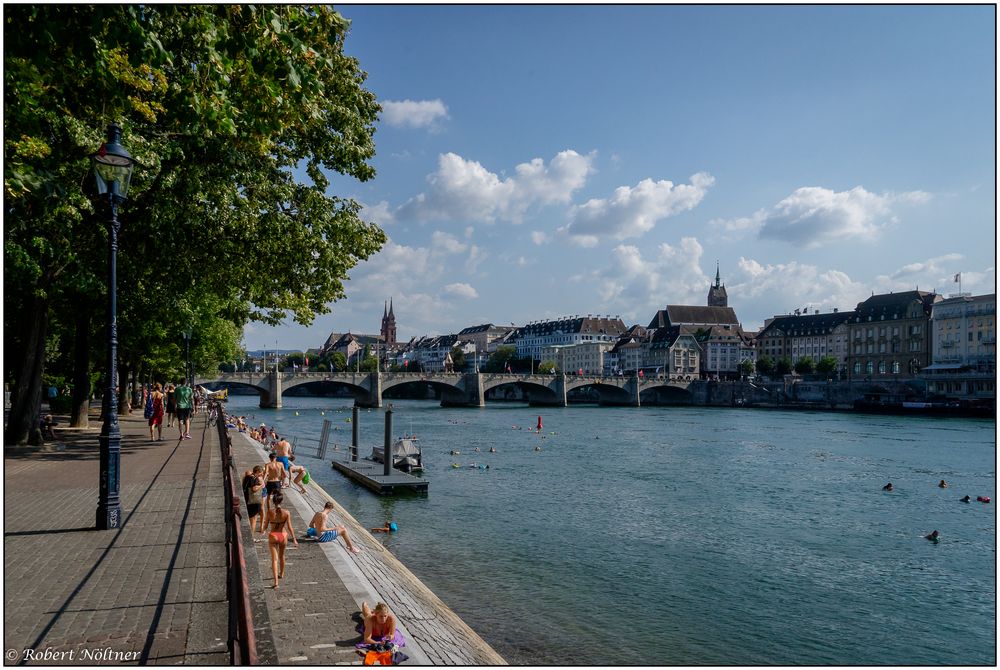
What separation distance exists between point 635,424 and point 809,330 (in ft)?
343

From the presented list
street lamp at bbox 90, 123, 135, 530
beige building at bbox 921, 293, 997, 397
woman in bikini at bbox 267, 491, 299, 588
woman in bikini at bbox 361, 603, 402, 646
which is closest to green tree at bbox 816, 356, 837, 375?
beige building at bbox 921, 293, 997, 397

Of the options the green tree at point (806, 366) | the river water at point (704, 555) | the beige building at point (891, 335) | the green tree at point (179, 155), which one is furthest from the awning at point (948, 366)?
the green tree at point (179, 155)

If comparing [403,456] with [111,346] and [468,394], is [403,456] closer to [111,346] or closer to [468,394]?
[111,346]

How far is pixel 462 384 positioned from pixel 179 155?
92.4 metres

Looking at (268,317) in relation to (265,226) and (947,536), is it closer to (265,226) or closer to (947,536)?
(265,226)

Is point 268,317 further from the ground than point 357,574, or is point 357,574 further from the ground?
point 268,317

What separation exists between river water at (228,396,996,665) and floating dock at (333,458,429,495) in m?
0.61

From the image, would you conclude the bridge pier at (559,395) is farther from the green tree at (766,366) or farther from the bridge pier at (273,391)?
the green tree at (766,366)

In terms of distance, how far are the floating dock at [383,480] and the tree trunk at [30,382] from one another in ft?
34.5

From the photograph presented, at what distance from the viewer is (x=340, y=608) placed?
9367mm

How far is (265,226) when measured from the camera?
21250 millimetres

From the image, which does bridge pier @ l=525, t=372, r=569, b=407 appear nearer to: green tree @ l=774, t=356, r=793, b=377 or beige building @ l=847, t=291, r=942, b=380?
beige building @ l=847, t=291, r=942, b=380

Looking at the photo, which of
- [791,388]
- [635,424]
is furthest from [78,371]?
[791,388]

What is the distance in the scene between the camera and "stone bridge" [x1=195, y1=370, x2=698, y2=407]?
98688mm
